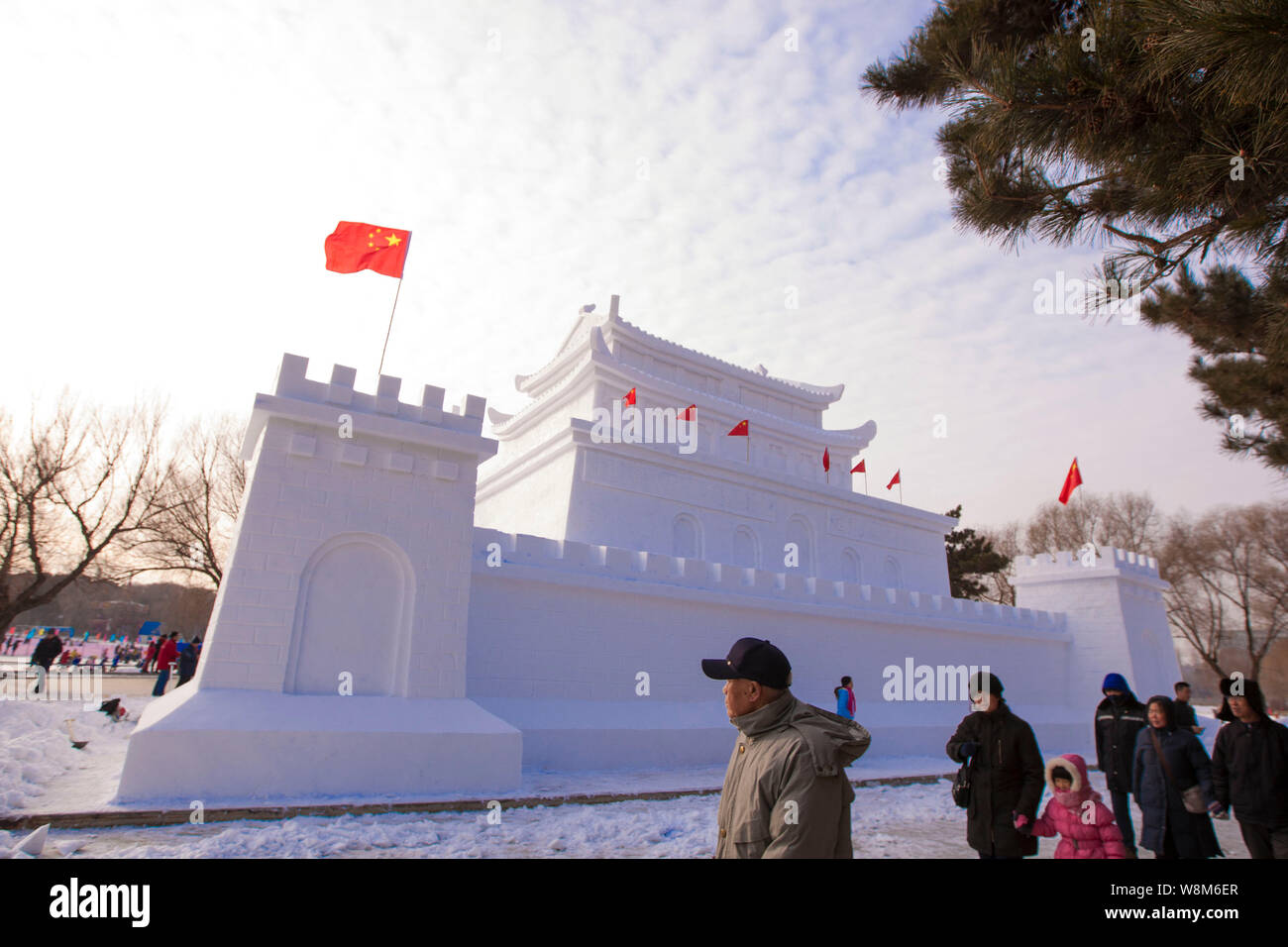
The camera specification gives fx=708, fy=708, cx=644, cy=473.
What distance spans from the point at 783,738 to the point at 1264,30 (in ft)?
15.1

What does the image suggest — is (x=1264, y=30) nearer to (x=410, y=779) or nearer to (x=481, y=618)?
(x=410, y=779)

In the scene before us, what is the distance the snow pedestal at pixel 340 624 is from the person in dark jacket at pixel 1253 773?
6439 millimetres

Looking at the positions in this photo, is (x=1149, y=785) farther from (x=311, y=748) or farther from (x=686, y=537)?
(x=686, y=537)

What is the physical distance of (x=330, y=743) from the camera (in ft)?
23.9

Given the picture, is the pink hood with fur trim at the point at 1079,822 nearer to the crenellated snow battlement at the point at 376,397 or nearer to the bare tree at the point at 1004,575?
the crenellated snow battlement at the point at 376,397

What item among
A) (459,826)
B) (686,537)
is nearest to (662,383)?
(686,537)

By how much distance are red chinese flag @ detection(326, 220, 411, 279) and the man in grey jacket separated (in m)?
9.07

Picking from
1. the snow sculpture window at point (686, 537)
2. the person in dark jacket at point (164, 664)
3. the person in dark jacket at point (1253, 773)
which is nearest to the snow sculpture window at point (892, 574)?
the snow sculpture window at point (686, 537)

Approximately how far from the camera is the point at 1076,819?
4.31m

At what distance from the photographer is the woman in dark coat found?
5.04 metres

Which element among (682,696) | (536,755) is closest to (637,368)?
(682,696)

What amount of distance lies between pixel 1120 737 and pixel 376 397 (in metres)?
8.64

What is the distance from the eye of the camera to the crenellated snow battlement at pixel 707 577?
11.2 metres

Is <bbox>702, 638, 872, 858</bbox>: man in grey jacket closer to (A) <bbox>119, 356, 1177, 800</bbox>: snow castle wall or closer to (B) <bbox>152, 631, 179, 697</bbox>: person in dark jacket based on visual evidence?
(A) <bbox>119, 356, 1177, 800</bbox>: snow castle wall
